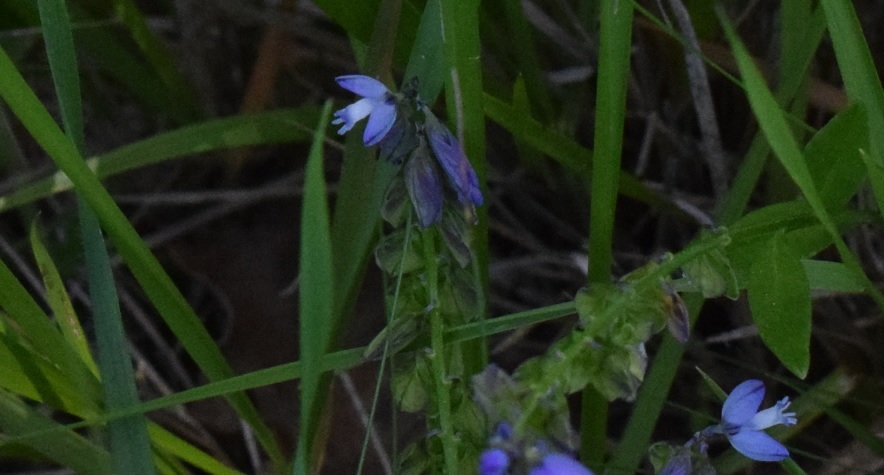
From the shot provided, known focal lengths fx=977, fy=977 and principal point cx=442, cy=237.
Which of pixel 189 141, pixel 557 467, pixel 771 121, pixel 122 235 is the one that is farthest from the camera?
pixel 189 141

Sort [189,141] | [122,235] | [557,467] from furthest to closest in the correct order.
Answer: [189,141] → [122,235] → [557,467]

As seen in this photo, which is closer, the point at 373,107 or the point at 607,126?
the point at 373,107

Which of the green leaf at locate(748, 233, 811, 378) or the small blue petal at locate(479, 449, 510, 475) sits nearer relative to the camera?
the small blue petal at locate(479, 449, 510, 475)

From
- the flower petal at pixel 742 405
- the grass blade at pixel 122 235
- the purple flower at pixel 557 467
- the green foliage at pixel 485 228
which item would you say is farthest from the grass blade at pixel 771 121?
the grass blade at pixel 122 235

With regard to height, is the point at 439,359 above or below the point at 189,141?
below

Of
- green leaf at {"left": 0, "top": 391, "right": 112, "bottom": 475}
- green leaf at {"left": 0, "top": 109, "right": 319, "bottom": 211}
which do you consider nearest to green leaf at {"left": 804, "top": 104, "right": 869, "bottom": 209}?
green leaf at {"left": 0, "top": 109, "right": 319, "bottom": 211}

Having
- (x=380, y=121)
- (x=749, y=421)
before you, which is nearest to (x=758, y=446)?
(x=749, y=421)

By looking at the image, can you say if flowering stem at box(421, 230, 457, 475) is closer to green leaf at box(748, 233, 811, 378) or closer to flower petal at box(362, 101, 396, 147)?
flower petal at box(362, 101, 396, 147)

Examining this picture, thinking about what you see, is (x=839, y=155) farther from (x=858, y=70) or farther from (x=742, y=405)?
(x=742, y=405)
